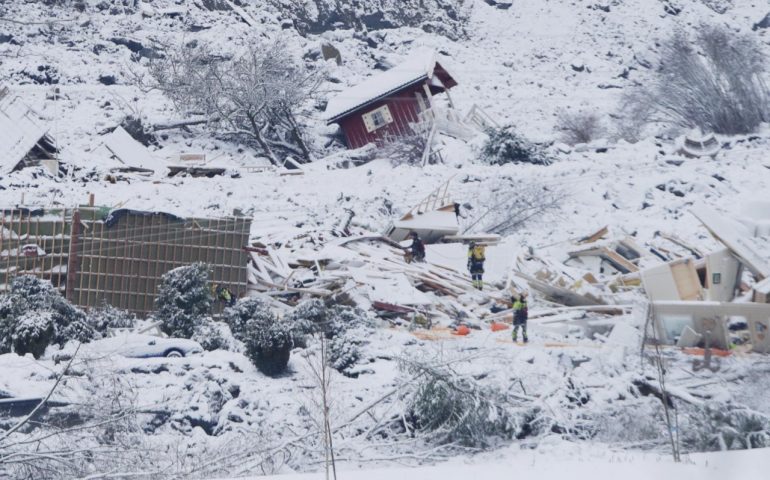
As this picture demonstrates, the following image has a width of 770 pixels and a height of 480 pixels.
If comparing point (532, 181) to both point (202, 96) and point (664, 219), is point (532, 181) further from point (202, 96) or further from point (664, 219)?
point (202, 96)

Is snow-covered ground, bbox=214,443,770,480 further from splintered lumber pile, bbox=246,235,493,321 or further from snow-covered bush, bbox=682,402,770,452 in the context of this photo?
splintered lumber pile, bbox=246,235,493,321

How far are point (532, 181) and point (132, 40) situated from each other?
13.9 m

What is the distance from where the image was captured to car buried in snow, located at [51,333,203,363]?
1172 cm

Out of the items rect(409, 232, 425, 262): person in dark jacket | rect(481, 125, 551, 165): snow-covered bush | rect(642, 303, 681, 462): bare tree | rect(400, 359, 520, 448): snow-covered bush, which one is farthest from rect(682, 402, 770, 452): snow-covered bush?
rect(481, 125, 551, 165): snow-covered bush

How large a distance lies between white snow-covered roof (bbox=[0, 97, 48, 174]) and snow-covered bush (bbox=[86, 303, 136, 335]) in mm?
6962

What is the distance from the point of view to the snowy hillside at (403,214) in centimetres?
979

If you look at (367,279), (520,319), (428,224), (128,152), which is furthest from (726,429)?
(128,152)

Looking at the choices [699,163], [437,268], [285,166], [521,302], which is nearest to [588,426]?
[521,302]

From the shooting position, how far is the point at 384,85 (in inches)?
978

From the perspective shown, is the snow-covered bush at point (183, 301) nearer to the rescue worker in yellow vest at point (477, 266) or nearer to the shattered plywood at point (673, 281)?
the rescue worker in yellow vest at point (477, 266)

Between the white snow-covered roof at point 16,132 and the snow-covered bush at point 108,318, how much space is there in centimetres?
696

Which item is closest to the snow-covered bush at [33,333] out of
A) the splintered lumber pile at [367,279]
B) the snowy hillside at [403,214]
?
the snowy hillside at [403,214]

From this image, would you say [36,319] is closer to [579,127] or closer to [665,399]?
[665,399]

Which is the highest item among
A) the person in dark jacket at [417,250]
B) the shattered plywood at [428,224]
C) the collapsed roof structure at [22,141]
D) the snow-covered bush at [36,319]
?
the collapsed roof structure at [22,141]
